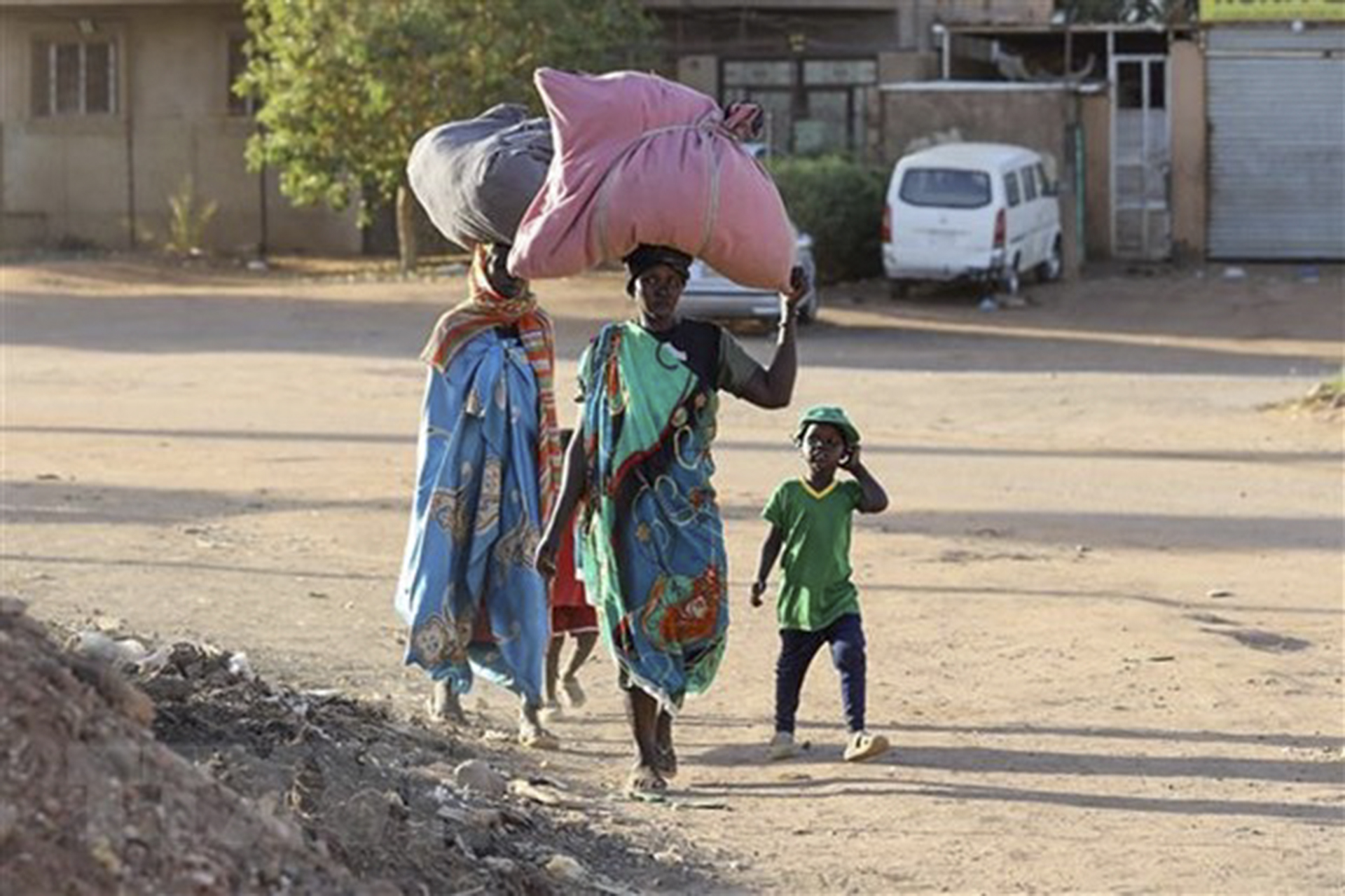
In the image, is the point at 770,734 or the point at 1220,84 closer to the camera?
the point at 770,734

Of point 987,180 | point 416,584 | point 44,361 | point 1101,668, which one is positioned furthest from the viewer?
point 987,180

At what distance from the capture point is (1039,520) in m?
13.2

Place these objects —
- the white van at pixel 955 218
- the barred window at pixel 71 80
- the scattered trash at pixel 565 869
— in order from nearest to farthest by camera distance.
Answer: the scattered trash at pixel 565 869 < the white van at pixel 955 218 < the barred window at pixel 71 80

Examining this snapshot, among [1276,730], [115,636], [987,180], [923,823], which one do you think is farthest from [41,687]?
[987,180]

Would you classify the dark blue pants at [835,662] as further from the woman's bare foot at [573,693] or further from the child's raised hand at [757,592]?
the woman's bare foot at [573,693]

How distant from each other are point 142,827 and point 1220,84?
98.3 feet

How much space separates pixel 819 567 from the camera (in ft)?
25.7

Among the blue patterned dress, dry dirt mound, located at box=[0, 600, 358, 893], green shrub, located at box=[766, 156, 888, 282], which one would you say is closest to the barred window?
green shrub, located at box=[766, 156, 888, 282]

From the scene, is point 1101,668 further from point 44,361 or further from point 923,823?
point 44,361

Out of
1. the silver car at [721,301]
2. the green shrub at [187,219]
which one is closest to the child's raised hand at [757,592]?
the silver car at [721,301]

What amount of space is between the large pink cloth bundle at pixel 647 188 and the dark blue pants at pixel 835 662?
1.38m

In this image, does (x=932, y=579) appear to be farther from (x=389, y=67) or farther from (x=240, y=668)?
(x=389, y=67)

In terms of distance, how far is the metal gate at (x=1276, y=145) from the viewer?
3281 centimetres

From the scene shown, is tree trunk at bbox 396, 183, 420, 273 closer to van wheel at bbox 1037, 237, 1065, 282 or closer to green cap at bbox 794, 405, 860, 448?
van wheel at bbox 1037, 237, 1065, 282
